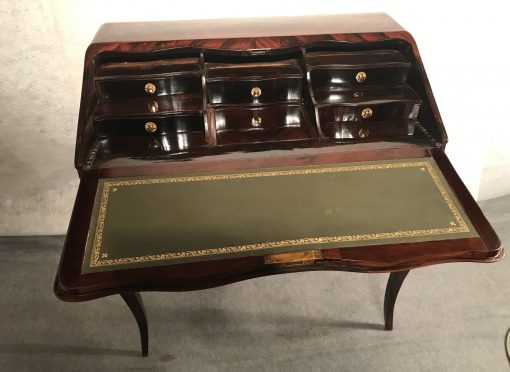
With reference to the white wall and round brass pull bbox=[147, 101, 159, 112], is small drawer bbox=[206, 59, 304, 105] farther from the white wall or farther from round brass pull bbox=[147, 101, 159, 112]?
the white wall

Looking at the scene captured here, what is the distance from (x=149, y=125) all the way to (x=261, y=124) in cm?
39

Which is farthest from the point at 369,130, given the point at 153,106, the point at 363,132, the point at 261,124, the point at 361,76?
the point at 153,106

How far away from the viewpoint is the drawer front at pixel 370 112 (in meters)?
1.43

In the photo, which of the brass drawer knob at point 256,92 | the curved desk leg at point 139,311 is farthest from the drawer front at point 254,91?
the curved desk leg at point 139,311

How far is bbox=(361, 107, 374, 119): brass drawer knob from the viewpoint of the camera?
1445 millimetres

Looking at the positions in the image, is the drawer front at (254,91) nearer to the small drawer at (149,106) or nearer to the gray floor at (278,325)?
the small drawer at (149,106)

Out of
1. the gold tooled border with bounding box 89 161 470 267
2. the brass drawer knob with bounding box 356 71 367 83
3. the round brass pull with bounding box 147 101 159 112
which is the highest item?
the brass drawer knob with bounding box 356 71 367 83

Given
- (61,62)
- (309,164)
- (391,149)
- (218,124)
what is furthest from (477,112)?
(61,62)

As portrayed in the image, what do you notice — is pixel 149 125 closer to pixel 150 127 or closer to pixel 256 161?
pixel 150 127

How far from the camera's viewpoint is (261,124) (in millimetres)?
1459

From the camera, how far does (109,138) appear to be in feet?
4.61

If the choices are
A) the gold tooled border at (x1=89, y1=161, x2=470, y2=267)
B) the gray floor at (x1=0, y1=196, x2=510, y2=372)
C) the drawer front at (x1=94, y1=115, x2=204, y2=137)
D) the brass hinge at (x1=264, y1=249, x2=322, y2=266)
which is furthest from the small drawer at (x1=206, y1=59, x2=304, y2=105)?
the gray floor at (x1=0, y1=196, x2=510, y2=372)

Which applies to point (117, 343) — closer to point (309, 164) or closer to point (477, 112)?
point (309, 164)

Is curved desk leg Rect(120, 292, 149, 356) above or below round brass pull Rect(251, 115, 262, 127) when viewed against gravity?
below
